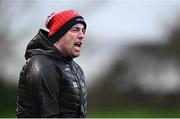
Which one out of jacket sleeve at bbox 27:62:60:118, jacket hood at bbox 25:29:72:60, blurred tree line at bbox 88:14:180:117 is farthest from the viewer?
blurred tree line at bbox 88:14:180:117

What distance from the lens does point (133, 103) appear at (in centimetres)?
2864

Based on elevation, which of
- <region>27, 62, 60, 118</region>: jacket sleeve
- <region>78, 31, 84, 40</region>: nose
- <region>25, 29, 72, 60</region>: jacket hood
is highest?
<region>78, 31, 84, 40</region>: nose

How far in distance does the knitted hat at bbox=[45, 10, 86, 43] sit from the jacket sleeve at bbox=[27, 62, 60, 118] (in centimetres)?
37

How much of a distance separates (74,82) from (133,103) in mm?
23103

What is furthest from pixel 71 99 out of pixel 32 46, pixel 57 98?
pixel 32 46

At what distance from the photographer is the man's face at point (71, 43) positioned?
5.71 meters

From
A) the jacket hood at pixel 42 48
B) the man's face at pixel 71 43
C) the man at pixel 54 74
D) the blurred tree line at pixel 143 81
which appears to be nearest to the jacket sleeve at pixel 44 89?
the man at pixel 54 74

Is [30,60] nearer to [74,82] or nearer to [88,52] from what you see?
[74,82]

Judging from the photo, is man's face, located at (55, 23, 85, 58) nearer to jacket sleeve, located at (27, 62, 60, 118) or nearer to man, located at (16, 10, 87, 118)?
man, located at (16, 10, 87, 118)

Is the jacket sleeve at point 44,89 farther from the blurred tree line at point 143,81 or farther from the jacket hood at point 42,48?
the blurred tree line at point 143,81

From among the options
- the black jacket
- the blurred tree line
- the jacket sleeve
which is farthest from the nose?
the blurred tree line

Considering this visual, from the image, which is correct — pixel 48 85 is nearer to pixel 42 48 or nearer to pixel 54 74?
pixel 54 74

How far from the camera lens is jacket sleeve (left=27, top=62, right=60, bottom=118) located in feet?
17.8

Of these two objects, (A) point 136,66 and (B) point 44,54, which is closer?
(B) point 44,54
